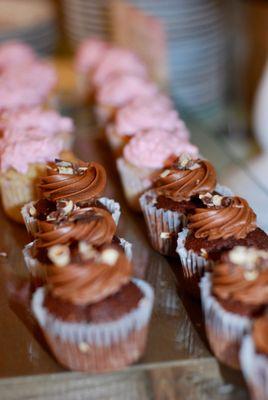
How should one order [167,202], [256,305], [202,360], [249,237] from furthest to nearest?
[167,202] < [249,237] < [202,360] < [256,305]

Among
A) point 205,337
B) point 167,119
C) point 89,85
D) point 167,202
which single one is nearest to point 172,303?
point 205,337

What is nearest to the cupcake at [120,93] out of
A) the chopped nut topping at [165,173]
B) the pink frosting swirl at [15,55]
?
the pink frosting swirl at [15,55]

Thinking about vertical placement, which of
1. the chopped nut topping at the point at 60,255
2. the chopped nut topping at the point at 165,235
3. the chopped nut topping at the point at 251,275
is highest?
the chopped nut topping at the point at 251,275

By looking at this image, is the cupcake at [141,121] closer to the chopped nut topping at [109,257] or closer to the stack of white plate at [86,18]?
the chopped nut topping at [109,257]

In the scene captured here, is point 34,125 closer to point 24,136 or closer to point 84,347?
point 24,136

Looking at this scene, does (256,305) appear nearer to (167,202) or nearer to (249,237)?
(249,237)

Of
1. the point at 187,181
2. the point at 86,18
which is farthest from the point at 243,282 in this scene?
the point at 86,18
